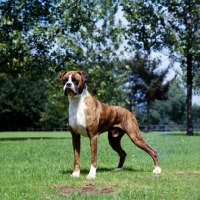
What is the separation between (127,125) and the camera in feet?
32.2

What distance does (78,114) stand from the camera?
9047mm

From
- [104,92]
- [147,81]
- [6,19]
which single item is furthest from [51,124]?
[6,19]

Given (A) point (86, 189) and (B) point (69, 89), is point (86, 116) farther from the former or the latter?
(A) point (86, 189)

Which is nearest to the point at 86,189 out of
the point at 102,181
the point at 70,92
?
the point at 102,181

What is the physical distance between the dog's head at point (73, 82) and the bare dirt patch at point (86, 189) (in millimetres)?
1897

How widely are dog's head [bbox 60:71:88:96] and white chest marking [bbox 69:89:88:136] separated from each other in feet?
0.55

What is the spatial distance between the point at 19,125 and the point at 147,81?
27.0m

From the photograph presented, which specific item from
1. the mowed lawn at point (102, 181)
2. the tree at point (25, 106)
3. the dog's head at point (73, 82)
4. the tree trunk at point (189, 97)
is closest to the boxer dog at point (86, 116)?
the dog's head at point (73, 82)

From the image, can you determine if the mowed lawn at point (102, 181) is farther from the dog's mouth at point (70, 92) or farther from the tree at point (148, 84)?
the tree at point (148, 84)

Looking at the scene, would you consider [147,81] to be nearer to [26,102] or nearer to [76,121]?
[26,102]

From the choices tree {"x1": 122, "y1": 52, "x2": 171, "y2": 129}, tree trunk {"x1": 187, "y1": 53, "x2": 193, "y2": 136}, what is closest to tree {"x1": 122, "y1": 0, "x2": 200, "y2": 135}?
tree trunk {"x1": 187, "y1": 53, "x2": 193, "y2": 136}

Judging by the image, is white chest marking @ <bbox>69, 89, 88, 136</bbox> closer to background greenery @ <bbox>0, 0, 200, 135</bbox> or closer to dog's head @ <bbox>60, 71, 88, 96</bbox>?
dog's head @ <bbox>60, 71, 88, 96</bbox>

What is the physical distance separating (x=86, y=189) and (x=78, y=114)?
77.3 inches

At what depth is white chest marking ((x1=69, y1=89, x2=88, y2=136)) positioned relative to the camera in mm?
9031
